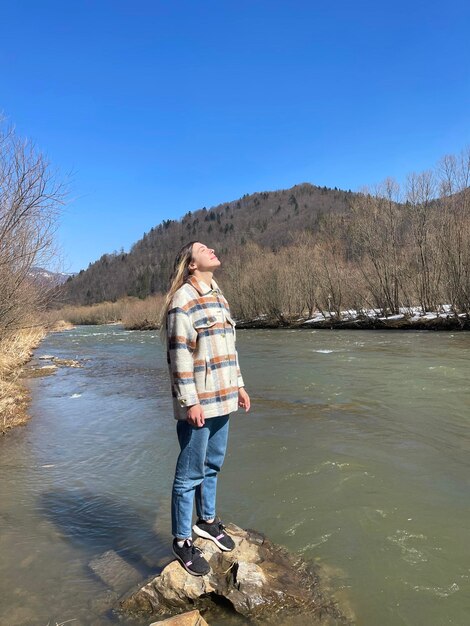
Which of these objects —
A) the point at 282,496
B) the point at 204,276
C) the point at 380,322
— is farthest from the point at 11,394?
the point at 380,322

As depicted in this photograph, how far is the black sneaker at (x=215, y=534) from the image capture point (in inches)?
120

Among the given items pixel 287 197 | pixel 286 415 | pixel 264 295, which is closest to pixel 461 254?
pixel 264 295

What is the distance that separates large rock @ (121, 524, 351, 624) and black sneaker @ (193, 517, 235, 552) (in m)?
0.06

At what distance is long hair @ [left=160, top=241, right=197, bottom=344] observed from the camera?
2.95 meters

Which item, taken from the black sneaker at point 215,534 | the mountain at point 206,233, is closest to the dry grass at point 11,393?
the black sneaker at point 215,534

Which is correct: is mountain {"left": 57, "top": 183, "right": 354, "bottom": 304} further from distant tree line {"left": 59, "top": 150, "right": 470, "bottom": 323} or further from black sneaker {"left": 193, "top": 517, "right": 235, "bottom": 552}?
black sneaker {"left": 193, "top": 517, "right": 235, "bottom": 552}

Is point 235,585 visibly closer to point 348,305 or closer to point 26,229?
point 26,229

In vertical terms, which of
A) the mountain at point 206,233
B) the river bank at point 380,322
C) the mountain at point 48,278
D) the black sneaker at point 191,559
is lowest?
the black sneaker at point 191,559

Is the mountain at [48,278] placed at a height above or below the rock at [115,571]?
above

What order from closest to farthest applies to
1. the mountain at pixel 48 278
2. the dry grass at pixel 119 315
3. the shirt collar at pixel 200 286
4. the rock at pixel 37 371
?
Answer: 1. the shirt collar at pixel 200 286
2. the mountain at pixel 48 278
3. the rock at pixel 37 371
4. the dry grass at pixel 119 315

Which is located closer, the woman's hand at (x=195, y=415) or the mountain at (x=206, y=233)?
the woman's hand at (x=195, y=415)

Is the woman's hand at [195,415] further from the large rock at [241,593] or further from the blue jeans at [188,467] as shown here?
the large rock at [241,593]

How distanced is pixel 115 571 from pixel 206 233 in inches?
6169

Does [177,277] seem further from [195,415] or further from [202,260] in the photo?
[195,415]
